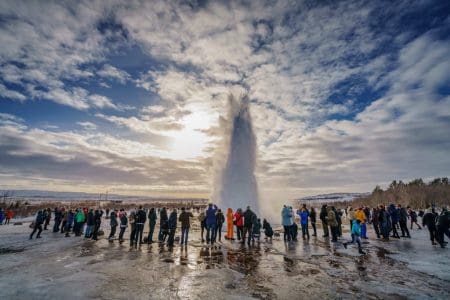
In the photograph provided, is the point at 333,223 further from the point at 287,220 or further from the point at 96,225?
the point at 96,225

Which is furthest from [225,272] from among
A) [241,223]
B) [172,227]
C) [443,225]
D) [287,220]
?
[443,225]

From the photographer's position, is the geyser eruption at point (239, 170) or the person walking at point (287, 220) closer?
the person walking at point (287, 220)

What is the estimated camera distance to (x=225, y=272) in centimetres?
819

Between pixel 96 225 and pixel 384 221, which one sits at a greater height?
pixel 384 221

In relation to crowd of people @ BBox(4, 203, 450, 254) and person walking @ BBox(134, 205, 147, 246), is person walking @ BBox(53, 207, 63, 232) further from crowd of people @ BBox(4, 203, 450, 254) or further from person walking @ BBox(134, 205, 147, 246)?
person walking @ BBox(134, 205, 147, 246)

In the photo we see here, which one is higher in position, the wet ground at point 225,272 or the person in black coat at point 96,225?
the person in black coat at point 96,225

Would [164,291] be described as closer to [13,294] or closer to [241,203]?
[13,294]

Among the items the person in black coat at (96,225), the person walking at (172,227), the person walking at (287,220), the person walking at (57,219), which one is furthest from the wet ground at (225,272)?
the person walking at (57,219)

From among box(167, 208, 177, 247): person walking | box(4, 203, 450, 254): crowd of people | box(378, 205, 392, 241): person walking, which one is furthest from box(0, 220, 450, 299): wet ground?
box(378, 205, 392, 241): person walking

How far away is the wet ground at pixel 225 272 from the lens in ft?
20.7

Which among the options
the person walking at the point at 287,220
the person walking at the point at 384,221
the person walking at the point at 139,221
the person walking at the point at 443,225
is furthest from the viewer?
the person walking at the point at 384,221

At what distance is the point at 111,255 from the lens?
1086 cm

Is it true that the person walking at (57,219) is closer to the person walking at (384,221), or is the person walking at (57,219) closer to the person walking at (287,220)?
the person walking at (287,220)

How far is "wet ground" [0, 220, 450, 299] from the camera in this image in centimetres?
632
